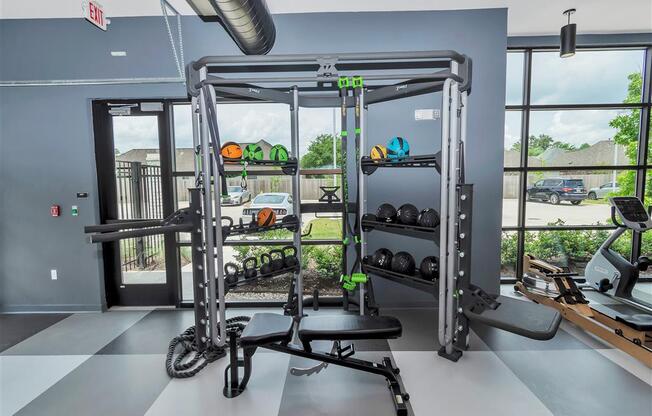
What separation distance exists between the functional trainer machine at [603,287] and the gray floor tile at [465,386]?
1133mm

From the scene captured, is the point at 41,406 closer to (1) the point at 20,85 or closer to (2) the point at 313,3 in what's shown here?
(1) the point at 20,85

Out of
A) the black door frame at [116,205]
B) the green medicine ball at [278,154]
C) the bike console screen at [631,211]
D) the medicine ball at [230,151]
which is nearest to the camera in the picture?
the medicine ball at [230,151]

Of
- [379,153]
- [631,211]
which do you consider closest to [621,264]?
[631,211]

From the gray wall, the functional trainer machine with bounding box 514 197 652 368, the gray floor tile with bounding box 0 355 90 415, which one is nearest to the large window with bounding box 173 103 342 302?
the gray wall

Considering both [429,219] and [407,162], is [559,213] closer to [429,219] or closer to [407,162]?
[429,219]

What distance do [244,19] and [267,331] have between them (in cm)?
234

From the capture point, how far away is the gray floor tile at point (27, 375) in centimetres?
221

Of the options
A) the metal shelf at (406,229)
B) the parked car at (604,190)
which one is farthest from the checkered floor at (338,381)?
the parked car at (604,190)

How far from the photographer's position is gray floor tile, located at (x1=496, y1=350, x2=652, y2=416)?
80.8 inches

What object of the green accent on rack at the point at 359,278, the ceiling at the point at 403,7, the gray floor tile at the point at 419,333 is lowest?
the gray floor tile at the point at 419,333

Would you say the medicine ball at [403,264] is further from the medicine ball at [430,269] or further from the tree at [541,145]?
the tree at [541,145]

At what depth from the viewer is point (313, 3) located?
10.6 ft

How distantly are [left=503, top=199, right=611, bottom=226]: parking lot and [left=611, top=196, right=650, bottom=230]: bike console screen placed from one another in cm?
83

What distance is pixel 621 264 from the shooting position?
347 cm
